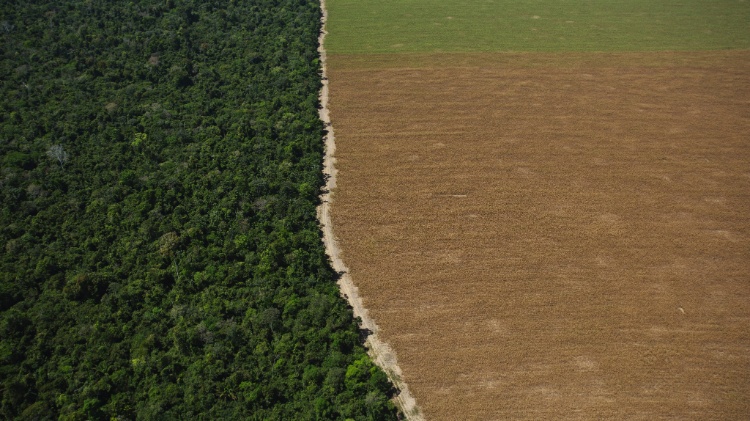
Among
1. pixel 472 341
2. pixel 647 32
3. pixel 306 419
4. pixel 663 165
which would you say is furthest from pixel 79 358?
pixel 647 32

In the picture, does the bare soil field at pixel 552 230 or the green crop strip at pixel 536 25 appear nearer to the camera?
the bare soil field at pixel 552 230

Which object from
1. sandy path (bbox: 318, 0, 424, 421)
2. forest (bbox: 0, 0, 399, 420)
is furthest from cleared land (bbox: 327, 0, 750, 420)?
forest (bbox: 0, 0, 399, 420)

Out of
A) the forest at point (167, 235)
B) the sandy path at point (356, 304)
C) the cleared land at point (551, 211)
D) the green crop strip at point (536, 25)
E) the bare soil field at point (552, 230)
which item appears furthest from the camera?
the green crop strip at point (536, 25)

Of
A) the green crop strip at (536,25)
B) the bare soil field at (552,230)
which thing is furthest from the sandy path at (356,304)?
the green crop strip at (536,25)

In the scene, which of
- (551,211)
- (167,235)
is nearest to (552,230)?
(551,211)

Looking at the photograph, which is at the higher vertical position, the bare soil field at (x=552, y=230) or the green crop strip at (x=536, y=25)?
the green crop strip at (x=536, y=25)

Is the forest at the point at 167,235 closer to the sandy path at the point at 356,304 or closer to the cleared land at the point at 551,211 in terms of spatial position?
the sandy path at the point at 356,304

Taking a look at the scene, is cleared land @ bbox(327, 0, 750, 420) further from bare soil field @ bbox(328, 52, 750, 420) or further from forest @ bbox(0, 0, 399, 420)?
forest @ bbox(0, 0, 399, 420)
